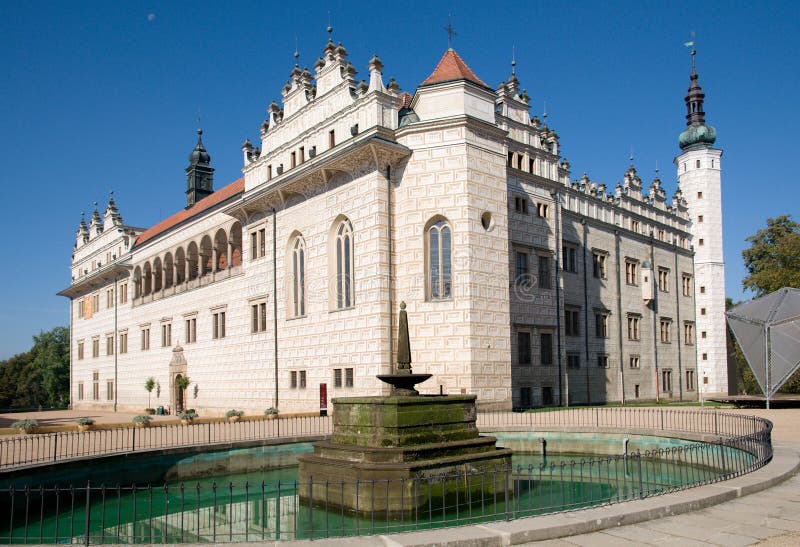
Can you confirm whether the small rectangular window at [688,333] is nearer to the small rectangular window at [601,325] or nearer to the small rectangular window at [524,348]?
the small rectangular window at [601,325]

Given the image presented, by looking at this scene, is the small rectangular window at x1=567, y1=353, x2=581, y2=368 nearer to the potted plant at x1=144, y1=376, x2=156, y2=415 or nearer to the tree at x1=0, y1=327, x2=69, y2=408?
the potted plant at x1=144, y1=376, x2=156, y2=415

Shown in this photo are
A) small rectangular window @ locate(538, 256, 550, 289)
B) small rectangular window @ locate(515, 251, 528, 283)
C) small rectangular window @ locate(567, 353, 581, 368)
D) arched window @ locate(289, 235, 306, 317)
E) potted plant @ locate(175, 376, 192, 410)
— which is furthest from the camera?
potted plant @ locate(175, 376, 192, 410)

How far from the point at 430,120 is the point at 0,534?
21.6 metres

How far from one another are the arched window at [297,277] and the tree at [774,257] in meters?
32.4

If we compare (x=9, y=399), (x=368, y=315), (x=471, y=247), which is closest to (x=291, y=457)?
(x=368, y=315)

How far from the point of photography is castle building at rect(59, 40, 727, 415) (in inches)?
1128

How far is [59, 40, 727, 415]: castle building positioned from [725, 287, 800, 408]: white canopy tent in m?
8.29

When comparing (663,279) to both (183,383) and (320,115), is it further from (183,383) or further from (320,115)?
(183,383)

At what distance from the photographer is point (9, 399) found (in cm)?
9219

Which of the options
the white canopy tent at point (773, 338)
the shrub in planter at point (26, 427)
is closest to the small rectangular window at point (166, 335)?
the shrub in planter at point (26, 427)

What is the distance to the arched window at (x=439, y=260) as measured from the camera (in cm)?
2862

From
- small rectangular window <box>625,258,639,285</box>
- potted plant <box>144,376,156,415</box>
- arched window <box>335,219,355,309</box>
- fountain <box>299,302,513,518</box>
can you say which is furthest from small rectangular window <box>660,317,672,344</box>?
potted plant <box>144,376,156,415</box>

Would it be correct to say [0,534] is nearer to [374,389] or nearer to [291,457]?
[291,457]

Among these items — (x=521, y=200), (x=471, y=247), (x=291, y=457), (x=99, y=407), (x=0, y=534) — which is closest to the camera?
(x=0, y=534)
